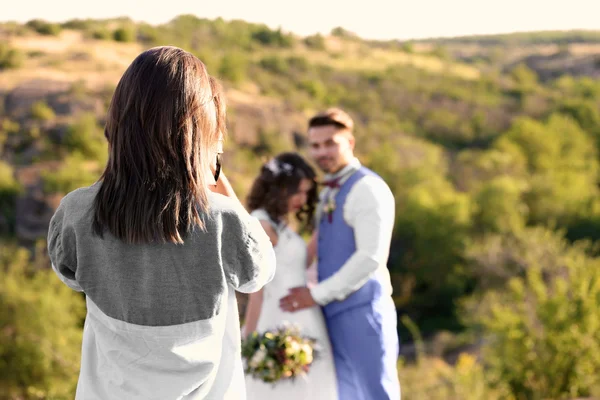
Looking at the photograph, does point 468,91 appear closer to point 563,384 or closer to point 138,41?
point 138,41

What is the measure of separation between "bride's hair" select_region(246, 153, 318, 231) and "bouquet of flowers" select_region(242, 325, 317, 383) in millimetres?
598

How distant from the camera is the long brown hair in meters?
1.45

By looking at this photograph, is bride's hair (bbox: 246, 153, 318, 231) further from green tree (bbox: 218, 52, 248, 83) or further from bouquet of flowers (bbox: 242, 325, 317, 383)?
green tree (bbox: 218, 52, 248, 83)

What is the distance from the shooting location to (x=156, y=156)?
4.75 ft

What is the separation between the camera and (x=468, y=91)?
2662 inches

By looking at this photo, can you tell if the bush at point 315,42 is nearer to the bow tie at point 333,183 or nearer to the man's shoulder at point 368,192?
the bow tie at point 333,183

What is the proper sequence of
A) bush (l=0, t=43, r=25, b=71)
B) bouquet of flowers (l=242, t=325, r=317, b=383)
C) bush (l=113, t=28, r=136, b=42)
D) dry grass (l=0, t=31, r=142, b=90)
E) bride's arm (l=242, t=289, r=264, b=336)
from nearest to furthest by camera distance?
bouquet of flowers (l=242, t=325, r=317, b=383) < bride's arm (l=242, t=289, r=264, b=336) < dry grass (l=0, t=31, r=142, b=90) < bush (l=0, t=43, r=25, b=71) < bush (l=113, t=28, r=136, b=42)

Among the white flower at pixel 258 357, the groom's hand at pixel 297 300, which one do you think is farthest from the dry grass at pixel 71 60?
the white flower at pixel 258 357

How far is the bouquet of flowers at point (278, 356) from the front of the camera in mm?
2947

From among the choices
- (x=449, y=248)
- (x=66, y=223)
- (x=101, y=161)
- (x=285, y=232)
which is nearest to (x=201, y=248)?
(x=66, y=223)

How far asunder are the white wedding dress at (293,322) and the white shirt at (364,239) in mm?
153

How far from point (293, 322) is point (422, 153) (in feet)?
135

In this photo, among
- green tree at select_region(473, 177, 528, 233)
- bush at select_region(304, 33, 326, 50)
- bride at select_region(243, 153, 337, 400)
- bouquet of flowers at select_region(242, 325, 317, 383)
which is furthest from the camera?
bush at select_region(304, 33, 326, 50)

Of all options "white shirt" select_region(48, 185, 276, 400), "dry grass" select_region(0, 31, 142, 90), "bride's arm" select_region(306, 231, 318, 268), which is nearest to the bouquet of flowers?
"bride's arm" select_region(306, 231, 318, 268)
